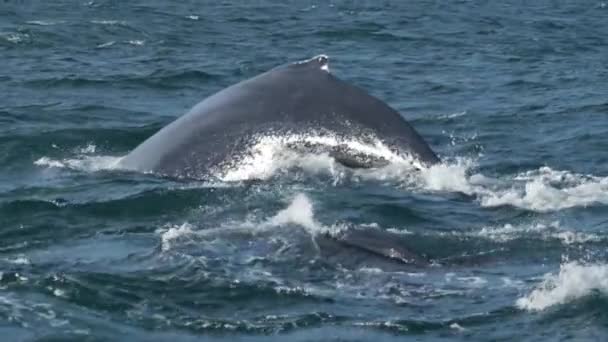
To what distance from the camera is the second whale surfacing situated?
17594 mm

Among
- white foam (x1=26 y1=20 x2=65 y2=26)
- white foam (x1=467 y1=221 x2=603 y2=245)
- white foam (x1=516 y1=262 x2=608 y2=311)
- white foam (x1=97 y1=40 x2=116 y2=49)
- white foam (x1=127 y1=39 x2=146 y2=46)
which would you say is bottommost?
white foam (x1=516 y1=262 x2=608 y2=311)

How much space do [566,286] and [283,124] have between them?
18.5ft

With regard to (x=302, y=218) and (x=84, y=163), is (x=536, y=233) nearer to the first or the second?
(x=302, y=218)

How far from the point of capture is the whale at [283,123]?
57.7ft

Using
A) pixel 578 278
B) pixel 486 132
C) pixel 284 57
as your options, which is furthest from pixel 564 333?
pixel 284 57

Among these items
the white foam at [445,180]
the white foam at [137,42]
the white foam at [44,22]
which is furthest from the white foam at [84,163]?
the white foam at [44,22]

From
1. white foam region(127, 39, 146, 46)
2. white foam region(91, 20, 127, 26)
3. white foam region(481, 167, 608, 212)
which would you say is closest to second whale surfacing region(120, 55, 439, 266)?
white foam region(481, 167, 608, 212)

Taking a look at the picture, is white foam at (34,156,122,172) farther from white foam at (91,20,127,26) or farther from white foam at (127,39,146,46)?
white foam at (91,20,127,26)

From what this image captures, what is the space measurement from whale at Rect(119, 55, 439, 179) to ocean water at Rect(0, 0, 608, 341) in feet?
0.69

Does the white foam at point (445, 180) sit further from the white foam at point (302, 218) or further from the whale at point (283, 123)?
the white foam at point (302, 218)

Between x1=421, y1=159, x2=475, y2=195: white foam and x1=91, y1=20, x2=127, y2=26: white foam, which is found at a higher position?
x1=91, y1=20, x2=127, y2=26: white foam

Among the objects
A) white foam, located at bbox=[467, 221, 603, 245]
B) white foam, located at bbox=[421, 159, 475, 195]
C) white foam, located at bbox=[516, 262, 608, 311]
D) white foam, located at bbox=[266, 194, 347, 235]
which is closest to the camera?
white foam, located at bbox=[516, 262, 608, 311]

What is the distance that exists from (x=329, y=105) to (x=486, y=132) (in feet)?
21.3

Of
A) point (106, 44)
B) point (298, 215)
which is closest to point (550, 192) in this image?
point (298, 215)
